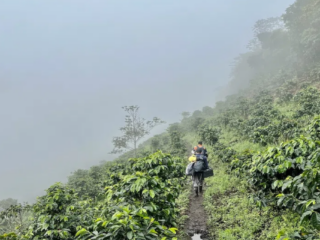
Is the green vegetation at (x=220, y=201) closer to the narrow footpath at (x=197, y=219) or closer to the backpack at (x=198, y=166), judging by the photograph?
the narrow footpath at (x=197, y=219)

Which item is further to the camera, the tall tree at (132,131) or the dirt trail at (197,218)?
the tall tree at (132,131)

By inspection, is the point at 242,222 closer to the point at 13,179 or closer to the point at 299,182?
the point at 299,182

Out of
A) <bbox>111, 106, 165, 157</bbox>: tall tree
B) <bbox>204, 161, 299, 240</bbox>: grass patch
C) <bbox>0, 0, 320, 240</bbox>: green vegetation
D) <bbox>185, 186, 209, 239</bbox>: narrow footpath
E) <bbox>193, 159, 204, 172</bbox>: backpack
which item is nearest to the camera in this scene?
<bbox>0, 0, 320, 240</bbox>: green vegetation

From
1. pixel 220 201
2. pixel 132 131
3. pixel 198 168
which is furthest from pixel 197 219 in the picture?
pixel 132 131

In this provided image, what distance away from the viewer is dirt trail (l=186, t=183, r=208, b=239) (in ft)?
22.8

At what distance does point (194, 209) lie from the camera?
8.70 meters

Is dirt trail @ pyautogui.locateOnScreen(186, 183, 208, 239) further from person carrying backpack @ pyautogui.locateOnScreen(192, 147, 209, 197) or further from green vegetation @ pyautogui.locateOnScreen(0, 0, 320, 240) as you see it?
person carrying backpack @ pyautogui.locateOnScreen(192, 147, 209, 197)

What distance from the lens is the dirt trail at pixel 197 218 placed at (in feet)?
22.8

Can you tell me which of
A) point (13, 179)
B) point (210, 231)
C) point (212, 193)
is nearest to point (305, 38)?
point (212, 193)

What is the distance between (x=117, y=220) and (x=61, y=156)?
15096 centimetres

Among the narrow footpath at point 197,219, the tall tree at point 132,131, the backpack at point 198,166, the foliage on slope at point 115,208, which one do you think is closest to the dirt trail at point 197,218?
the narrow footpath at point 197,219

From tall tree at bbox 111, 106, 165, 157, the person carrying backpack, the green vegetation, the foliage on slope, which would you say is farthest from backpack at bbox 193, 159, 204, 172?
tall tree at bbox 111, 106, 165, 157

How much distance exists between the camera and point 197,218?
25.8 ft

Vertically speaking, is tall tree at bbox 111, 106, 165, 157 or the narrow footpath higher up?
tall tree at bbox 111, 106, 165, 157
